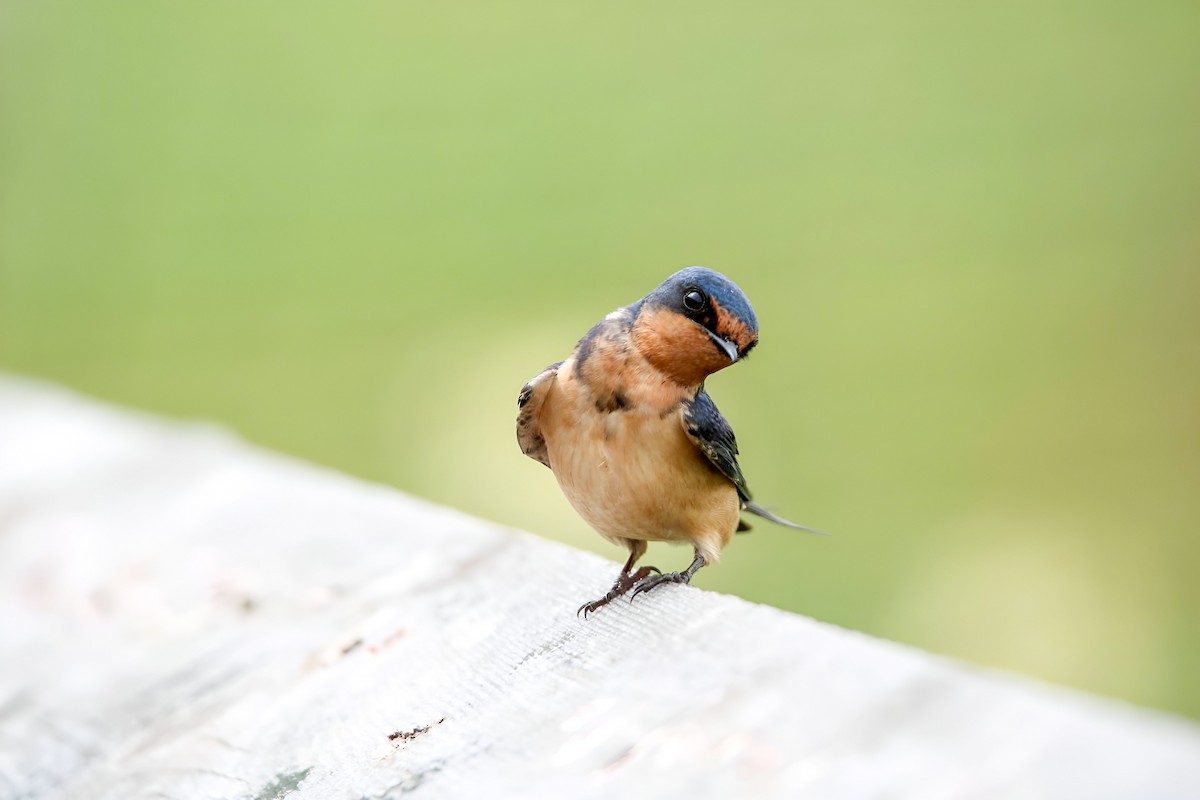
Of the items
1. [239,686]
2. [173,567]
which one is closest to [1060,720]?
[239,686]

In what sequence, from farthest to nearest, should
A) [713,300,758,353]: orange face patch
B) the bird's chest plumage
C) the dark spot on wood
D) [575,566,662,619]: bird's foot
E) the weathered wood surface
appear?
the bird's chest plumage, [713,300,758,353]: orange face patch, [575,566,662,619]: bird's foot, the dark spot on wood, the weathered wood surface

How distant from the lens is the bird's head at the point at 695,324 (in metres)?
1.41

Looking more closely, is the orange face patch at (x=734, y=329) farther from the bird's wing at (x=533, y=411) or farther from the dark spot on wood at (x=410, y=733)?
the dark spot on wood at (x=410, y=733)

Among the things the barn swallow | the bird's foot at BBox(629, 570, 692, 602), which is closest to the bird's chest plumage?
the barn swallow

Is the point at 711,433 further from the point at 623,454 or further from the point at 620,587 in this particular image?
the point at 620,587

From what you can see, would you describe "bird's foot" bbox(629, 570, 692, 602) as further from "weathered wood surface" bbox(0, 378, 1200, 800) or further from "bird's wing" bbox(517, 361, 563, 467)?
"bird's wing" bbox(517, 361, 563, 467)

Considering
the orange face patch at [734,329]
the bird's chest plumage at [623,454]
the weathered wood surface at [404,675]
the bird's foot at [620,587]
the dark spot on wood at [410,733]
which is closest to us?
the weathered wood surface at [404,675]

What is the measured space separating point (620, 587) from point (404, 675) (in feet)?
0.80

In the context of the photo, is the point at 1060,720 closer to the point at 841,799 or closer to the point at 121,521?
the point at 841,799

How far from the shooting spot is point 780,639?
93 centimetres

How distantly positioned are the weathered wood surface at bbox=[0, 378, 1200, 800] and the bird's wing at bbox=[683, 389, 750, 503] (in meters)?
0.21

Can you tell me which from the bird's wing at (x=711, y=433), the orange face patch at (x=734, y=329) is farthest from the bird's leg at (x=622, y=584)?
the orange face patch at (x=734, y=329)

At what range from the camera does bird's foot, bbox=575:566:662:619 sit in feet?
4.21

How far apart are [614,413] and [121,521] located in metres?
1.04
